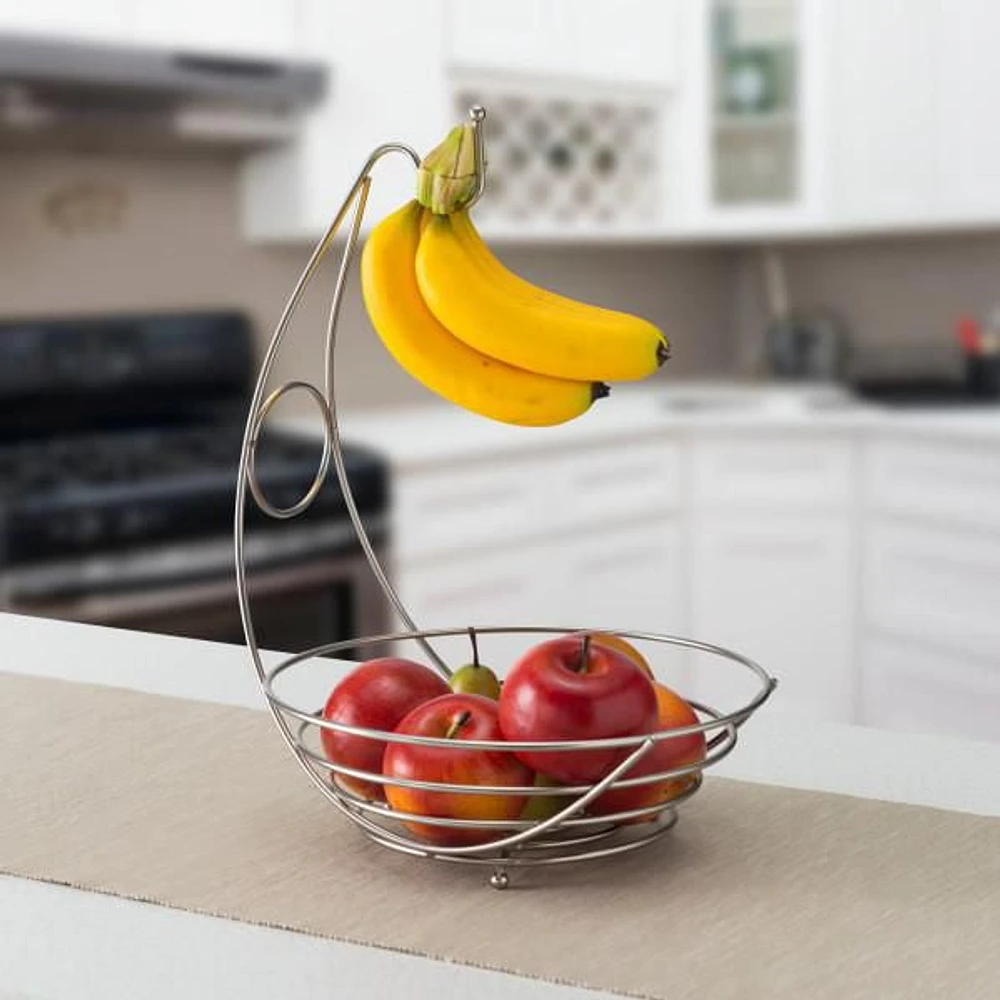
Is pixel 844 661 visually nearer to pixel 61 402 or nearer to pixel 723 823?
pixel 61 402

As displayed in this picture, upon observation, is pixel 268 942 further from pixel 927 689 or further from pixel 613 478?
pixel 927 689

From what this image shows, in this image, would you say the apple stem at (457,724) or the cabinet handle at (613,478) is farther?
the cabinet handle at (613,478)

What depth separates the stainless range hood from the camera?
257 centimetres

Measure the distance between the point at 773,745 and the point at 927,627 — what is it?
7.70 ft

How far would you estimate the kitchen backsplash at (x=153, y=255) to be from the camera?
9.79ft

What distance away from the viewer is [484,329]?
744 mm

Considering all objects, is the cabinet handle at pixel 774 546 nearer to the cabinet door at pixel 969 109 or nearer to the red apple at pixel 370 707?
the cabinet door at pixel 969 109

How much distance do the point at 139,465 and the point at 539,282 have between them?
1.54 metres

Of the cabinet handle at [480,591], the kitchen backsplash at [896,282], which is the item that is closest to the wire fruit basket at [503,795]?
the cabinet handle at [480,591]

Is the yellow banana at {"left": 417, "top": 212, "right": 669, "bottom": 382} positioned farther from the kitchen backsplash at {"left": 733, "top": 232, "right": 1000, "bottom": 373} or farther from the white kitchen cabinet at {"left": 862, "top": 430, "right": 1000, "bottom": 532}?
the kitchen backsplash at {"left": 733, "top": 232, "right": 1000, "bottom": 373}

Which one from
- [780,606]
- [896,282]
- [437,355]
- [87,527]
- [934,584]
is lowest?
[780,606]

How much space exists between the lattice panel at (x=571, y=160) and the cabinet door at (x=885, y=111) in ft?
1.50

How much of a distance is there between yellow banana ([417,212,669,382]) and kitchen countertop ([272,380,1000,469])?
6.51 feet

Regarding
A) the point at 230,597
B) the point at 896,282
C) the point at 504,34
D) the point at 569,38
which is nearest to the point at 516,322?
the point at 230,597
